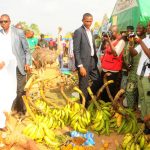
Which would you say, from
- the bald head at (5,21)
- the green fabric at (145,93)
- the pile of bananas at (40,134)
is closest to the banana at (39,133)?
the pile of bananas at (40,134)

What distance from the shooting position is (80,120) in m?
5.30

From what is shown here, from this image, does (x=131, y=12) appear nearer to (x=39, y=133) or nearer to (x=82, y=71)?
(x=82, y=71)

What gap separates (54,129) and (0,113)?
39.5 inches

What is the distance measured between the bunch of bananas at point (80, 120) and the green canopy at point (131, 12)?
4.60 meters

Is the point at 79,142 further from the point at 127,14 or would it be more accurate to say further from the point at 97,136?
the point at 127,14

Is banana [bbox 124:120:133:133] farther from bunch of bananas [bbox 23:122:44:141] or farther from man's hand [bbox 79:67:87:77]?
bunch of bananas [bbox 23:122:44:141]

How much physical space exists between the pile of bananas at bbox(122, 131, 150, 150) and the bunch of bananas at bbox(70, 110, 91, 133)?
0.96m

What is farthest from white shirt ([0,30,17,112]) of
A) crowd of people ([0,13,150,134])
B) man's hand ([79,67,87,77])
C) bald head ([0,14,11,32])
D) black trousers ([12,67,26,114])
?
man's hand ([79,67,87,77])

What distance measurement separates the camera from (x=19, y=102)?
6355 mm

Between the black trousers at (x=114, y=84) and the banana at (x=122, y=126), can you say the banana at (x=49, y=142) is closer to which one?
the banana at (x=122, y=126)

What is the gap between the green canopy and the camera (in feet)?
30.0

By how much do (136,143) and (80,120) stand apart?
126 cm

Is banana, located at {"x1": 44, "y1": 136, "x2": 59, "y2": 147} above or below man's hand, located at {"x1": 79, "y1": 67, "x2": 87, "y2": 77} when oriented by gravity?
below

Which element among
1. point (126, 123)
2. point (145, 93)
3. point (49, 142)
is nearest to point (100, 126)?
point (126, 123)
